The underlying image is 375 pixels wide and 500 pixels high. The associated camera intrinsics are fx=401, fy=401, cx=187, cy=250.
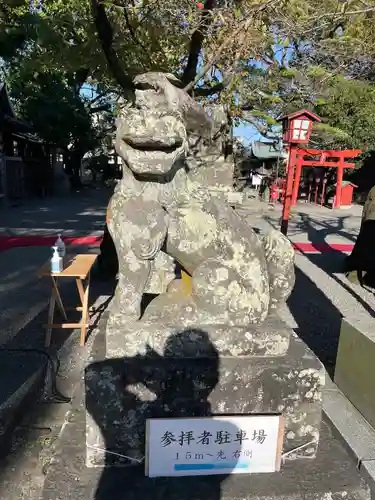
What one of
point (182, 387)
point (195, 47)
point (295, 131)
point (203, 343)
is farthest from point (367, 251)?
point (182, 387)

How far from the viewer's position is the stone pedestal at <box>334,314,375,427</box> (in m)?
2.69

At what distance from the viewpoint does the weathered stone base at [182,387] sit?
1.84 meters

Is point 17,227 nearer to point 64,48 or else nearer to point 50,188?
point 64,48

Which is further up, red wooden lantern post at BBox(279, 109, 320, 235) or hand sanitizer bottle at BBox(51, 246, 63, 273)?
red wooden lantern post at BBox(279, 109, 320, 235)

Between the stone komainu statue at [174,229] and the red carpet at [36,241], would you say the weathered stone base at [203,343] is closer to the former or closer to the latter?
the stone komainu statue at [174,229]

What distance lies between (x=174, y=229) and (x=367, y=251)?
17.0ft

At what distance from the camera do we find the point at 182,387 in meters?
1.86

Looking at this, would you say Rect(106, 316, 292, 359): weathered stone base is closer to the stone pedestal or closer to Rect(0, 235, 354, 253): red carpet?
the stone pedestal

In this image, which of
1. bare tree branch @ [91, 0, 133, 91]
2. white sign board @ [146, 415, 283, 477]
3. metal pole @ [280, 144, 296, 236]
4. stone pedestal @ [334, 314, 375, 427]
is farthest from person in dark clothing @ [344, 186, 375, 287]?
white sign board @ [146, 415, 283, 477]

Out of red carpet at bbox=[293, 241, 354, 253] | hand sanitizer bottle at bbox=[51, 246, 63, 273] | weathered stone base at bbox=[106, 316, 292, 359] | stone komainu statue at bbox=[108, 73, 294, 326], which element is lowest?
red carpet at bbox=[293, 241, 354, 253]

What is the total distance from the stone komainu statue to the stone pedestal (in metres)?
1.22

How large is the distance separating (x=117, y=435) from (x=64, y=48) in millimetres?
5312

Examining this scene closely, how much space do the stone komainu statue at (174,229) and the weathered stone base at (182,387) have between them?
0.14 m

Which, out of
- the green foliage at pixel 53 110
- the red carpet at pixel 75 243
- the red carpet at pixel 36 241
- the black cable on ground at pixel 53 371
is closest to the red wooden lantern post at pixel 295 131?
the red carpet at pixel 75 243
